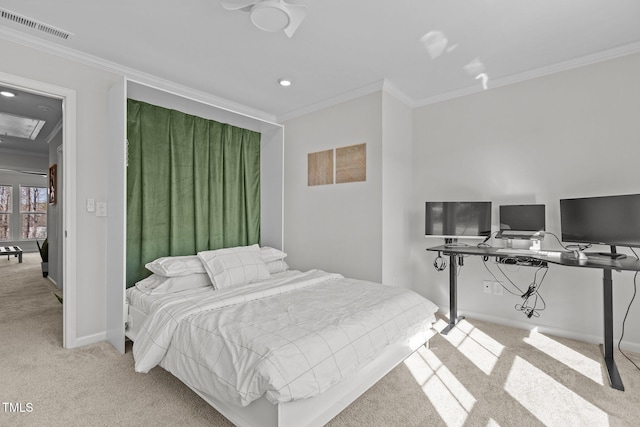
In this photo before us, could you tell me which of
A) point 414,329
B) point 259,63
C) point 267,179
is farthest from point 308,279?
point 259,63

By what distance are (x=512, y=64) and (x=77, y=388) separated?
4409 mm

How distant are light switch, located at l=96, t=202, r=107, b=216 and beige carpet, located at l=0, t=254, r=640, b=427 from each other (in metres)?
1.17

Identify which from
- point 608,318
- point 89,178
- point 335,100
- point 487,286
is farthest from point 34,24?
point 608,318

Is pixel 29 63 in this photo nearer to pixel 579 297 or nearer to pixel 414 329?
pixel 414 329

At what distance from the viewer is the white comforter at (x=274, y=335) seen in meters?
1.54

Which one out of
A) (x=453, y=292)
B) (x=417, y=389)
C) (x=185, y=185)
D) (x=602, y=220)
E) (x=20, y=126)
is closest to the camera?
(x=417, y=389)

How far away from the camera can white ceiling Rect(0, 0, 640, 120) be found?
7.25 ft

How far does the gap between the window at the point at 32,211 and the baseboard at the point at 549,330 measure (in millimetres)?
11065

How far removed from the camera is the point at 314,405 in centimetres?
165

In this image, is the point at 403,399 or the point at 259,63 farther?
the point at 259,63

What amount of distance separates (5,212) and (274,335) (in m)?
10.8

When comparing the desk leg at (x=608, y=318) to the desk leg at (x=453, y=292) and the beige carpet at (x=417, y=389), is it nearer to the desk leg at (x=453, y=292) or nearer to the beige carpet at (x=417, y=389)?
the beige carpet at (x=417, y=389)

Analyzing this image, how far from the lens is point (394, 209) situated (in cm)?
360

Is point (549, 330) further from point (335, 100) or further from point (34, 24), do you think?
point (34, 24)
